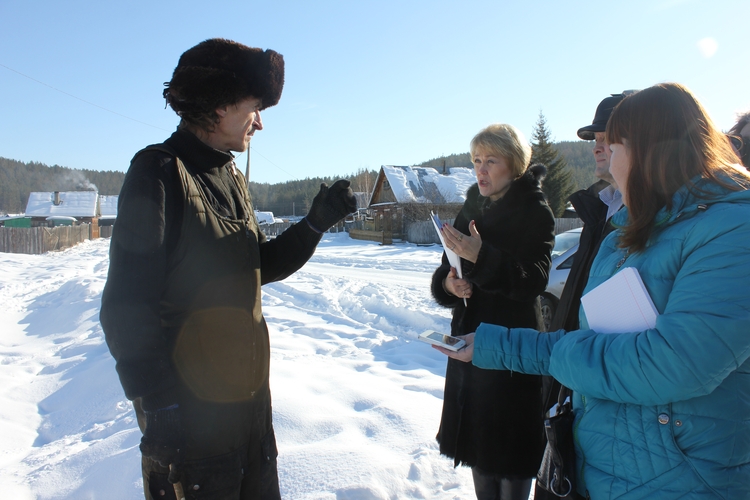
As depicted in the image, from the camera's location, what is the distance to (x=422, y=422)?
317 centimetres

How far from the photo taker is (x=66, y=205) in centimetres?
5647

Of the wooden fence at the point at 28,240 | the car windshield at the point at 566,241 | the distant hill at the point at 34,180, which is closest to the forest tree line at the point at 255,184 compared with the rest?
the distant hill at the point at 34,180

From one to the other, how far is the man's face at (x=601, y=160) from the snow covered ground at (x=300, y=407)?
1.94 meters

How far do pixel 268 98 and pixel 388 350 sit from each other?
4.02 m

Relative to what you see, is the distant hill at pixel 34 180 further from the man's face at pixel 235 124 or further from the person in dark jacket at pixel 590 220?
the person in dark jacket at pixel 590 220

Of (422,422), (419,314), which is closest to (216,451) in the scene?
(422,422)

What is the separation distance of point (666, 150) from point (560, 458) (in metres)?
0.95

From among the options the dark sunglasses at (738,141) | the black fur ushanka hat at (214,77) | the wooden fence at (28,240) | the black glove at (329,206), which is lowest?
the wooden fence at (28,240)

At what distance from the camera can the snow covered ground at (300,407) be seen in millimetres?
2514

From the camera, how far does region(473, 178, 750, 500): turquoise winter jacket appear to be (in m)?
1.04

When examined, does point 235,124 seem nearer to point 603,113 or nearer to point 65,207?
point 603,113

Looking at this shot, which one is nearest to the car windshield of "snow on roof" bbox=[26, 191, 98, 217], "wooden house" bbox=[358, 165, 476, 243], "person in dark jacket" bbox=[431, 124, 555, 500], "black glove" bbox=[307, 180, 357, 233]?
"person in dark jacket" bbox=[431, 124, 555, 500]

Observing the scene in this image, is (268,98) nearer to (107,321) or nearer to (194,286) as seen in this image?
(194,286)

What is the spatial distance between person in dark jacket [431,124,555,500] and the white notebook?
78 cm
